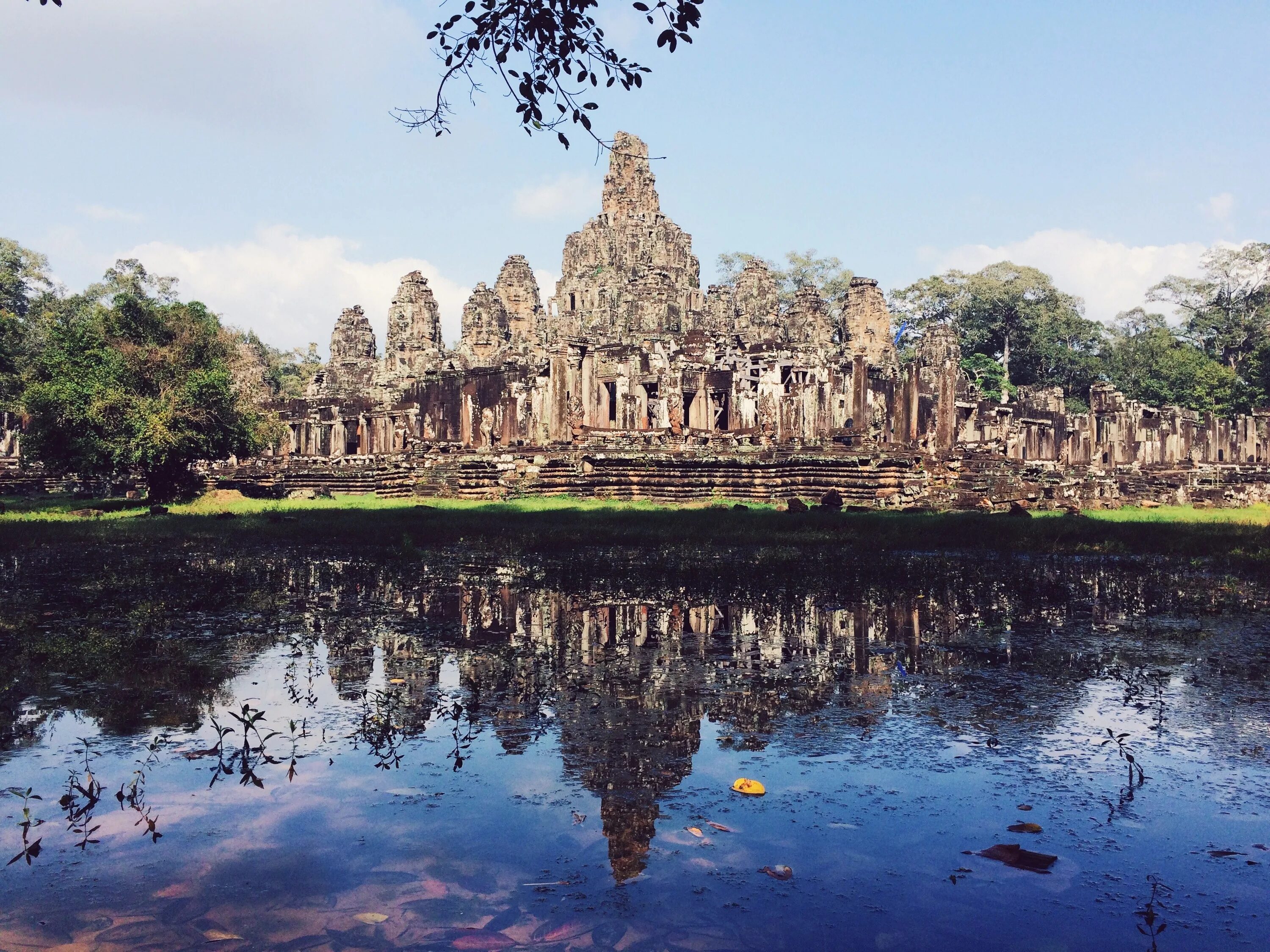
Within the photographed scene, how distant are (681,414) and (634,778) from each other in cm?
3194

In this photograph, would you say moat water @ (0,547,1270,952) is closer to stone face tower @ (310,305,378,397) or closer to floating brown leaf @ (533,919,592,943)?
floating brown leaf @ (533,919,592,943)

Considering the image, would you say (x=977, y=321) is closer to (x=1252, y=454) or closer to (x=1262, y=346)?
(x=1262, y=346)

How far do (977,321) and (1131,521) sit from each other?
2180 inches

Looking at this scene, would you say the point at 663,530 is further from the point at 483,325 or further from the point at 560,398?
the point at 483,325

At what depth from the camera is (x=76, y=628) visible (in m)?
7.82

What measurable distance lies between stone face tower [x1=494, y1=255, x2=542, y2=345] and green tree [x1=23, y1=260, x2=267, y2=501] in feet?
112

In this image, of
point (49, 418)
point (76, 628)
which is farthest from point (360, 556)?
point (49, 418)

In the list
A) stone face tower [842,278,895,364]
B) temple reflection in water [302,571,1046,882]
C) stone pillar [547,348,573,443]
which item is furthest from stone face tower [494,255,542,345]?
temple reflection in water [302,571,1046,882]

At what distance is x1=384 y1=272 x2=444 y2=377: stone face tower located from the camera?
5512cm

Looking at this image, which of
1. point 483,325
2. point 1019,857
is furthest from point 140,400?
point 483,325

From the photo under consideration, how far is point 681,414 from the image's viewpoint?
36094 millimetres

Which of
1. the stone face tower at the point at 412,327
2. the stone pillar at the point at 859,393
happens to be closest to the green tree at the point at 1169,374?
the stone pillar at the point at 859,393

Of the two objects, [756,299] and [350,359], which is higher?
[756,299]

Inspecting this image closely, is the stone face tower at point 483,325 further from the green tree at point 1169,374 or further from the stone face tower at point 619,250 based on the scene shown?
the green tree at point 1169,374
